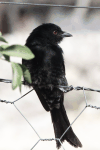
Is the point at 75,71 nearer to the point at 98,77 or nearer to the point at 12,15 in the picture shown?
the point at 98,77

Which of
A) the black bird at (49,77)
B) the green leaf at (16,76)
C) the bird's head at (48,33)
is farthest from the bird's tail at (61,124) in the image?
the green leaf at (16,76)

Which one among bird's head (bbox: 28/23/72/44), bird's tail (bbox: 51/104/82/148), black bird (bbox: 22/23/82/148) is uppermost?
bird's head (bbox: 28/23/72/44)

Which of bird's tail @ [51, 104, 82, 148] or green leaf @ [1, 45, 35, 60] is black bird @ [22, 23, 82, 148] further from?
green leaf @ [1, 45, 35, 60]

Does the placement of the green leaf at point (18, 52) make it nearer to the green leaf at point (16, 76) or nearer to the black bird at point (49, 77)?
the green leaf at point (16, 76)

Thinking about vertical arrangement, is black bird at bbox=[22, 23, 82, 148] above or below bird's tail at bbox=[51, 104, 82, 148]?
above

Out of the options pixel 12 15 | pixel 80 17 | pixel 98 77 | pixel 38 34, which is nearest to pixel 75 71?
pixel 98 77

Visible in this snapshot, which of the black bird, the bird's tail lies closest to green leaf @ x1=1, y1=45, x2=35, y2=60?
the black bird

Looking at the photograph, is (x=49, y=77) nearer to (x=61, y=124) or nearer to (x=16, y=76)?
(x=61, y=124)
